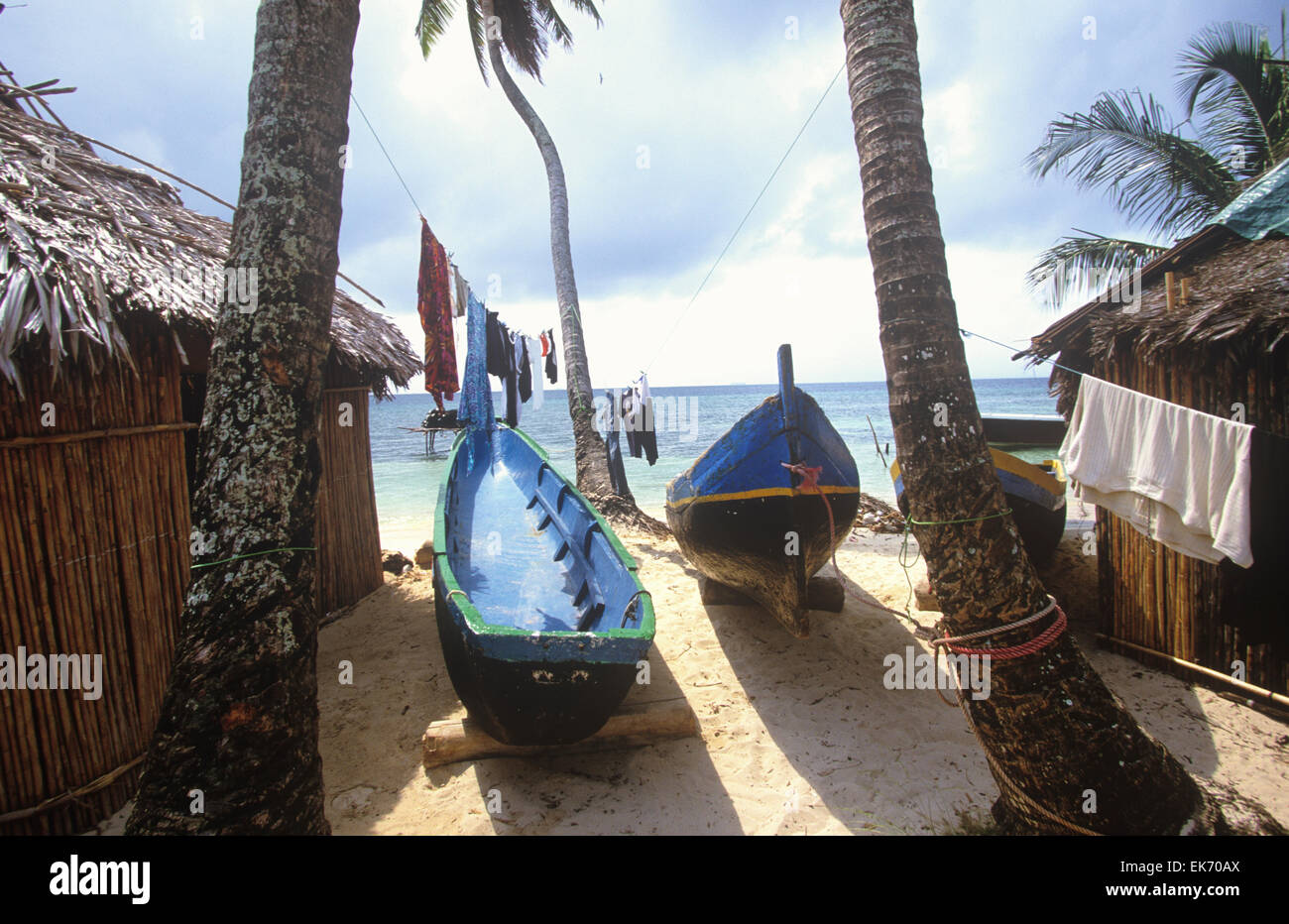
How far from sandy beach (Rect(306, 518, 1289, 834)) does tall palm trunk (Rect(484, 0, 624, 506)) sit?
184 inches

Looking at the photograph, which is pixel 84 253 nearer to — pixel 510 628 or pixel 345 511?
pixel 345 511

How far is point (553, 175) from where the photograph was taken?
10.9m

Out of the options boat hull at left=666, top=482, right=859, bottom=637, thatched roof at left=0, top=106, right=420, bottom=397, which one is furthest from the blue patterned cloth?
boat hull at left=666, top=482, right=859, bottom=637

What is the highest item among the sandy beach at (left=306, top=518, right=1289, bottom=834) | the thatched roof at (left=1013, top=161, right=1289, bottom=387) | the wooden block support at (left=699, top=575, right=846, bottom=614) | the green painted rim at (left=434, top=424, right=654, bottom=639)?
the thatched roof at (left=1013, top=161, right=1289, bottom=387)

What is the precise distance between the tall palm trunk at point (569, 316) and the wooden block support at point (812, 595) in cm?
390

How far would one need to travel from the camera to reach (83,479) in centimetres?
344

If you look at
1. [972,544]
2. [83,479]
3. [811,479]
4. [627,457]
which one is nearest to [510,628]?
[972,544]

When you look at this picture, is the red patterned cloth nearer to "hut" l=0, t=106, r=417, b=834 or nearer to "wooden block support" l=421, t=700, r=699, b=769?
"hut" l=0, t=106, r=417, b=834

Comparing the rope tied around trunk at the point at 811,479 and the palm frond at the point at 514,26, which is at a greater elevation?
the palm frond at the point at 514,26

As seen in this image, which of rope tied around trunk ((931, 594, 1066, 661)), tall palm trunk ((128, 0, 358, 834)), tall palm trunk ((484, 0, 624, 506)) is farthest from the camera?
tall palm trunk ((484, 0, 624, 506))

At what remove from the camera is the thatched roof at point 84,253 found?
3.18 meters

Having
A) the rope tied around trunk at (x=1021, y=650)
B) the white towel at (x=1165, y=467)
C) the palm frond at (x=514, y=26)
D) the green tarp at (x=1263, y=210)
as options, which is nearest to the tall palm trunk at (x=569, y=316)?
the palm frond at (x=514, y=26)

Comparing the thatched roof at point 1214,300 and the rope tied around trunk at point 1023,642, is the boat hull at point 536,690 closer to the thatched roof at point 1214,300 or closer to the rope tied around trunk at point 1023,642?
the rope tied around trunk at point 1023,642

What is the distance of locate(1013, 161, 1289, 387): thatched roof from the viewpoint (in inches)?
159
